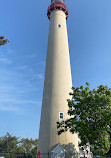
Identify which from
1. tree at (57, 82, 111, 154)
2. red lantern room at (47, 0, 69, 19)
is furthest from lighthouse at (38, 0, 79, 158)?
tree at (57, 82, 111, 154)

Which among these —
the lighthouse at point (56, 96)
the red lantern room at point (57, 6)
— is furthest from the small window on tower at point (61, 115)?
the red lantern room at point (57, 6)


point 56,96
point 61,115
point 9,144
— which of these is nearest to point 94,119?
point 61,115

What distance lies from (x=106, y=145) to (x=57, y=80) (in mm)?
9056

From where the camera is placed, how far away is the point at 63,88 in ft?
54.2

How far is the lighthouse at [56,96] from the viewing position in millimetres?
13602

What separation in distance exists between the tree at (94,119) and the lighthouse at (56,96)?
1.70m

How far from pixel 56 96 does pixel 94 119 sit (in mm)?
5372

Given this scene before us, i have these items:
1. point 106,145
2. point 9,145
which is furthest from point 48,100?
point 9,145

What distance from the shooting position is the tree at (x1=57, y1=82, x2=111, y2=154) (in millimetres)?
11055

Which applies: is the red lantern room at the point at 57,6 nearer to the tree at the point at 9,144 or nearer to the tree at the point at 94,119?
the tree at the point at 94,119

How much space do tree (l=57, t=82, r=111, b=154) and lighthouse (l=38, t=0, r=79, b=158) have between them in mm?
1699

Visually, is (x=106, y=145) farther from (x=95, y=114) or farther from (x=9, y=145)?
(x=9, y=145)

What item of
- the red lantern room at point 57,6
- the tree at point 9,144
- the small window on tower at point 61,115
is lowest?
the tree at point 9,144

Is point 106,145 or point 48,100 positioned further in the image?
point 48,100
